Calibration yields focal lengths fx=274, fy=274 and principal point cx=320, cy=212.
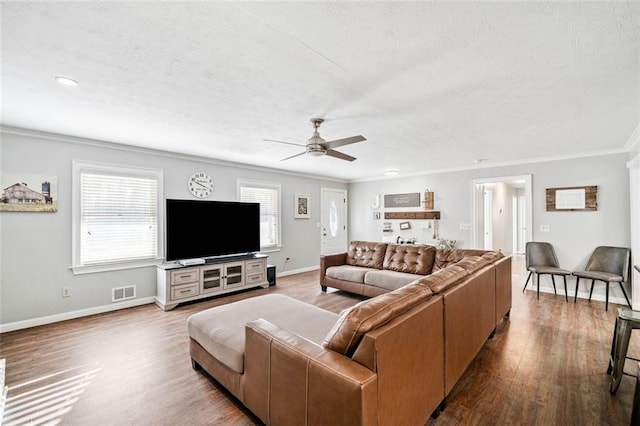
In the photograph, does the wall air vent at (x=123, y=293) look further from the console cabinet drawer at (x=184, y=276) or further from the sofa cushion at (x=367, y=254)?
the sofa cushion at (x=367, y=254)

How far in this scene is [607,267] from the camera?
13.6 feet

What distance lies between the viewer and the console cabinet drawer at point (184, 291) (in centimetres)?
406

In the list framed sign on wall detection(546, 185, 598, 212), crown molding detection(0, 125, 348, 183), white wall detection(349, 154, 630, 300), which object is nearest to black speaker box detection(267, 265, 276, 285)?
crown molding detection(0, 125, 348, 183)

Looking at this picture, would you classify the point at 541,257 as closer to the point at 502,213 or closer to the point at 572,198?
the point at 572,198

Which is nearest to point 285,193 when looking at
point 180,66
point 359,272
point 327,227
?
point 327,227

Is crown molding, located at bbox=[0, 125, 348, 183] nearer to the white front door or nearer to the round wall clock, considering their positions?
the round wall clock

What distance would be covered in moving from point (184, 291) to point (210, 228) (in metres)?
1.07

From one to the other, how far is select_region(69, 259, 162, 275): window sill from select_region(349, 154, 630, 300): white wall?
5.74 meters

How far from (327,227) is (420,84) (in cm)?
533

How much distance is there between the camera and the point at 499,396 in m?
2.03

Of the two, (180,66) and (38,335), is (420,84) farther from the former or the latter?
(38,335)

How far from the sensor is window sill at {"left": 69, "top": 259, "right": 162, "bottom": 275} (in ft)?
12.2

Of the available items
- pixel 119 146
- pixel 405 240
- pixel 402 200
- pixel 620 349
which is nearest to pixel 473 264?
pixel 620 349

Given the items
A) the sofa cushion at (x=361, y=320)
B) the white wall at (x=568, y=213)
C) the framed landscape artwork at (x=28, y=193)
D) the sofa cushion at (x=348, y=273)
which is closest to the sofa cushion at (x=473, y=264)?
the sofa cushion at (x=361, y=320)
